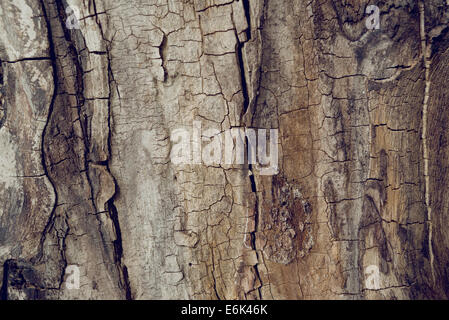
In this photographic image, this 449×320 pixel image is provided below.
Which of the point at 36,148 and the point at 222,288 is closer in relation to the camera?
the point at 36,148

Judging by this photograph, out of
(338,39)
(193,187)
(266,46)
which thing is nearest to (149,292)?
(193,187)

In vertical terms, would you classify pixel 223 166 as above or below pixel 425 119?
below

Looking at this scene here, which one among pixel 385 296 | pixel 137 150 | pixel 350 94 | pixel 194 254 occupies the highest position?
pixel 350 94

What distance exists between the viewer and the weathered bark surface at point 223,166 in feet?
5.25

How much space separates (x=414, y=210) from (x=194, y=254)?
1.13m

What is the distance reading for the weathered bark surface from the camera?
1601mm

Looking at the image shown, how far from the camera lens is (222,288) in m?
1.74

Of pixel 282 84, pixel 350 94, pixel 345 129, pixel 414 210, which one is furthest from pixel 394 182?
pixel 282 84

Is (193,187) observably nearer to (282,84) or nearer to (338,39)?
(282,84)

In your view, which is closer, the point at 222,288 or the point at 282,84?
the point at 282,84

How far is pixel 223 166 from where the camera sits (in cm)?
167

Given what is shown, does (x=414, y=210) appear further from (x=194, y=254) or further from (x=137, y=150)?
(x=137, y=150)

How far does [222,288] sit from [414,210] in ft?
3.43

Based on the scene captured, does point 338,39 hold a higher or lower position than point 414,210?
higher
